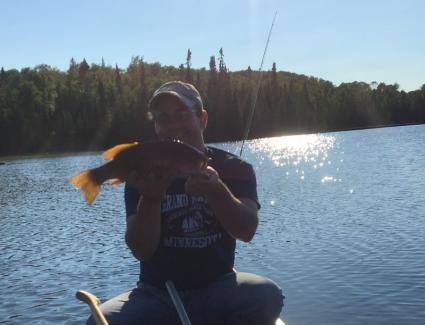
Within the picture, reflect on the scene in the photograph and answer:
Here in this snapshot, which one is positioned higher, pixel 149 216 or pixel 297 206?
→ pixel 149 216

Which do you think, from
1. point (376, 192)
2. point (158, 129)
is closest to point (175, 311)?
point (158, 129)

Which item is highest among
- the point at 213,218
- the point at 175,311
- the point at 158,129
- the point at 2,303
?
the point at 158,129

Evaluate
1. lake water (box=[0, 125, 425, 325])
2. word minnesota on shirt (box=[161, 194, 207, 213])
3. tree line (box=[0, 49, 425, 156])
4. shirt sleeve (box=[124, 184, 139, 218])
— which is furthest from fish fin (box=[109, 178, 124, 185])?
tree line (box=[0, 49, 425, 156])

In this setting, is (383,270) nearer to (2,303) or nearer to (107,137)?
(2,303)

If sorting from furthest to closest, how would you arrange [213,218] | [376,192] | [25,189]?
[25,189], [376,192], [213,218]

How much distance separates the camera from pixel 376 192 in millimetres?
21266

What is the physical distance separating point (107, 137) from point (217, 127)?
21.6m

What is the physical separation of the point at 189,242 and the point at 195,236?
62 mm

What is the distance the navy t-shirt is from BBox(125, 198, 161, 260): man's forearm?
16cm

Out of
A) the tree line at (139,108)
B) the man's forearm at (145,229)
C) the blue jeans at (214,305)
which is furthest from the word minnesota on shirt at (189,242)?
the tree line at (139,108)

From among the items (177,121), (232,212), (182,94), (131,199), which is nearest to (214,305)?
(232,212)

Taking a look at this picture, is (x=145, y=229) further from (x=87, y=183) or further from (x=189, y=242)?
(x=87, y=183)

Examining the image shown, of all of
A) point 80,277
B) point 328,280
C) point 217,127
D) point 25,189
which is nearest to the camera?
point 328,280

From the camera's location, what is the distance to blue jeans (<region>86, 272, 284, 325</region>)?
398 centimetres
